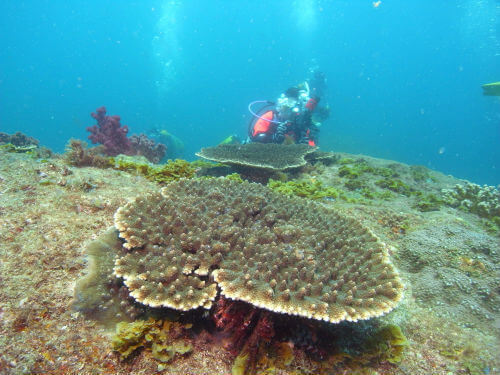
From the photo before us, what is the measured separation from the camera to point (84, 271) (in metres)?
3.25

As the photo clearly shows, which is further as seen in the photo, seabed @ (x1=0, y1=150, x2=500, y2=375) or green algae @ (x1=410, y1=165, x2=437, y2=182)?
green algae @ (x1=410, y1=165, x2=437, y2=182)

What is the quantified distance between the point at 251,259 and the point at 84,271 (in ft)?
7.27

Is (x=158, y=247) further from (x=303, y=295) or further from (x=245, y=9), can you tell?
(x=245, y=9)

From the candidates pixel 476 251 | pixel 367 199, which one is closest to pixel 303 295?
pixel 476 251

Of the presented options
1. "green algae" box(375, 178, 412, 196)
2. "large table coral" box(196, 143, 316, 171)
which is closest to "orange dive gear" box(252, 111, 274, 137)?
"large table coral" box(196, 143, 316, 171)

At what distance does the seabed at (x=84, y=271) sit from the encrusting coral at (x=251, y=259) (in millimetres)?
685

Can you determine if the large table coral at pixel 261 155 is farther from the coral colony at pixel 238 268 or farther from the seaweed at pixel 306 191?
the coral colony at pixel 238 268

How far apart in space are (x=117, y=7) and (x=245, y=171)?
6931 inches

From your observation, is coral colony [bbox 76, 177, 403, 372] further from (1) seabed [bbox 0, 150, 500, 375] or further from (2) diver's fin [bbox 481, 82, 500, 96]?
(2) diver's fin [bbox 481, 82, 500, 96]

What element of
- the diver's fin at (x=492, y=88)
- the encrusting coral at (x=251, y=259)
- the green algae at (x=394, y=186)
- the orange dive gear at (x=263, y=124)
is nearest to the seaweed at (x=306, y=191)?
the green algae at (x=394, y=186)

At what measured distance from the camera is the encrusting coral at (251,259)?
8.70 feet

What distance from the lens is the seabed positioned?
2.56 m

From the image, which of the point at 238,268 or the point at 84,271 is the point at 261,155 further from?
the point at 84,271

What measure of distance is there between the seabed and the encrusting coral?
685 millimetres
